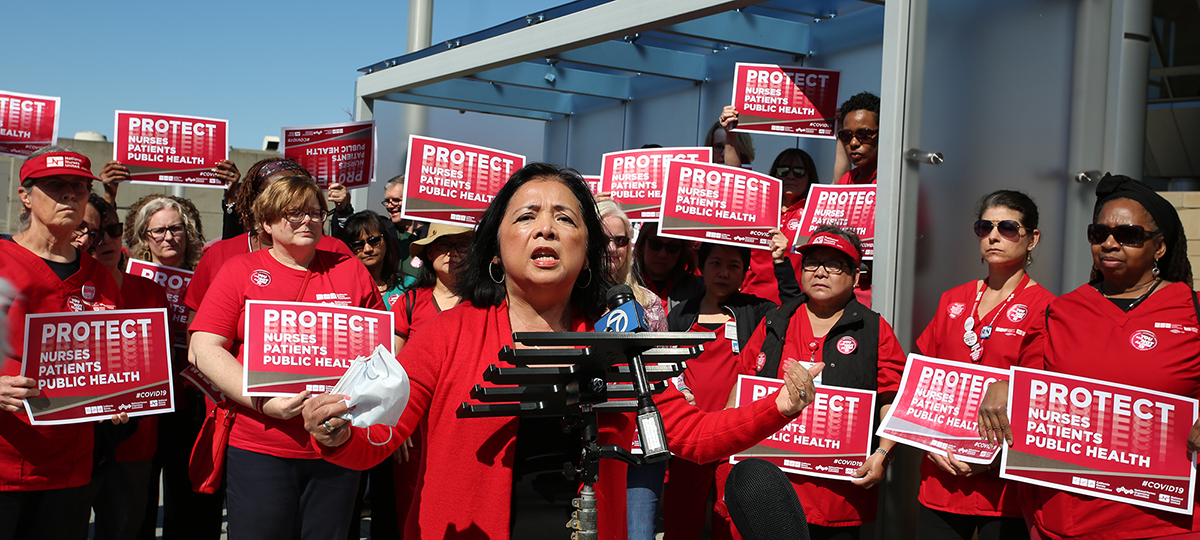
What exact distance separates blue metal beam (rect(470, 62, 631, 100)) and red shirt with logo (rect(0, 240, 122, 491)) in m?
4.57

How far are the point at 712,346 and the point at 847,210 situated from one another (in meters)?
1.10

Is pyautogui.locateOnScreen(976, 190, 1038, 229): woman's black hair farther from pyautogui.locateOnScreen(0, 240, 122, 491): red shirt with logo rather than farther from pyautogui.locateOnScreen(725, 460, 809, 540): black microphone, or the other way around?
pyautogui.locateOnScreen(0, 240, 122, 491): red shirt with logo

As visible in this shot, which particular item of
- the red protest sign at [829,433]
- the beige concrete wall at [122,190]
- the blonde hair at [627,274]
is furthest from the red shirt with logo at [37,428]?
the beige concrete wall at [122,190]

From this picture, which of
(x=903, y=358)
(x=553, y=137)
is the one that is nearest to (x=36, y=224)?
(x=903, y=358)

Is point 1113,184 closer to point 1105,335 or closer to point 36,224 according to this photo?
point 1105,335

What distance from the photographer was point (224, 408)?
429 cm

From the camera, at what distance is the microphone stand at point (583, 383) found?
202 centimetres

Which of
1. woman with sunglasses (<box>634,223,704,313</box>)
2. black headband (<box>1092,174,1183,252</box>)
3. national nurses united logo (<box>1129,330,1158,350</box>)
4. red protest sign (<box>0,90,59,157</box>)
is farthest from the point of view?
red protest sign (<box>0,90,59,157</box>)

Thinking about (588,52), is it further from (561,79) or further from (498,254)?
(498,254)

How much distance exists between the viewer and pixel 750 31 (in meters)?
7.34

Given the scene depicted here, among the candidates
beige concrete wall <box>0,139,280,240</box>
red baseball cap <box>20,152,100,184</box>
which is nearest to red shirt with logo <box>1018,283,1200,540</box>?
red baseball cap <box>20,152,100,184</box>

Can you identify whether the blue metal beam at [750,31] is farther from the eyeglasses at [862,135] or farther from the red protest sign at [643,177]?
the eyeglasses at [862,135]

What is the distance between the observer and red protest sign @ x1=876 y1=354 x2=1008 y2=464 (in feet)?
13.3

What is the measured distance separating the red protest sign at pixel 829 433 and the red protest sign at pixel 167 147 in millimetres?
4349
